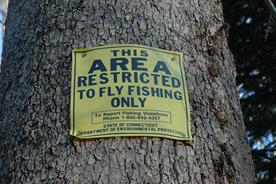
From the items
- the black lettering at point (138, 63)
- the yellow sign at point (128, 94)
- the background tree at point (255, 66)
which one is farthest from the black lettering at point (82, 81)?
the background tree at point (255, 66)

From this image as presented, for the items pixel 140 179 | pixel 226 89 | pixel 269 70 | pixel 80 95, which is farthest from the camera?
pixel 269 70

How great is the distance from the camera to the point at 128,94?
50.6 inches

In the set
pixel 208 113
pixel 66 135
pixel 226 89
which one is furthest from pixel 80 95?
pixel 226 89

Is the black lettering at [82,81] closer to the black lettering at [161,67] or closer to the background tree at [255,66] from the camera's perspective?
the black lettering at [161,67]

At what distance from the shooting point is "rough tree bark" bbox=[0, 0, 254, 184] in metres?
1.23

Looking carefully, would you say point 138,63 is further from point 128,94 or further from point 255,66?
point 255,66

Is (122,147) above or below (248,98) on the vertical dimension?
below

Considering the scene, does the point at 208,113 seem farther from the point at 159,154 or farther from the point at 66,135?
the point at 66,135

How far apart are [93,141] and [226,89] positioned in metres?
0.51

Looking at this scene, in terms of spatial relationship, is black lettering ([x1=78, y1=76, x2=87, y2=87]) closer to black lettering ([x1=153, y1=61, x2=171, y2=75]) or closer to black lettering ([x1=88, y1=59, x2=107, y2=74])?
black lettering ([x1=88, y1=59, x2=107, y2=74])

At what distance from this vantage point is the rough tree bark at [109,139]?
1231mm

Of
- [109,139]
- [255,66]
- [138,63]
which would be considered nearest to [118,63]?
[138,63]

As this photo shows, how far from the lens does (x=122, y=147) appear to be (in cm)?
124

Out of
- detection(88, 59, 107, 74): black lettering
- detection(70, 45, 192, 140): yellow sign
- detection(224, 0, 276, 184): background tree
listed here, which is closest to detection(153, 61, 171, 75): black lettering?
detection(70, 45, 192, 140): yellow sign
